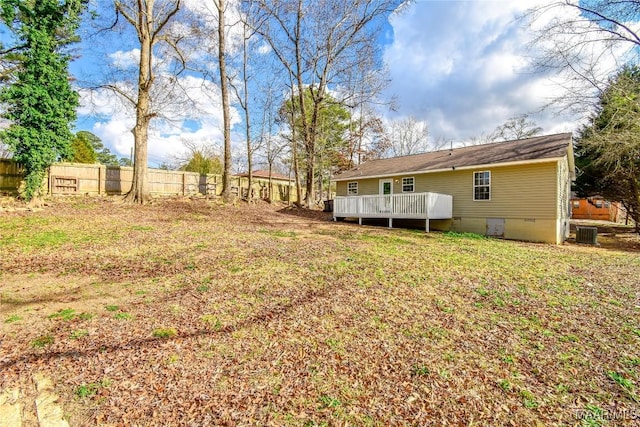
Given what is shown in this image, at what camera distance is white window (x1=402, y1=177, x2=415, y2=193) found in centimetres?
1517

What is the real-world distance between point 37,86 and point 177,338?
13.8m

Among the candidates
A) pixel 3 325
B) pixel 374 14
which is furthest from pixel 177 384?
pixel 374 14

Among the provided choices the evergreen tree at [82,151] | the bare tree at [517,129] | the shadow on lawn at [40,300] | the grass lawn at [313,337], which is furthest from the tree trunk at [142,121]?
the bare tree at [517,129]

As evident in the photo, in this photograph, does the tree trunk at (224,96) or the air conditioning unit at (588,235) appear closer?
the air conditioning unit at (588,235)

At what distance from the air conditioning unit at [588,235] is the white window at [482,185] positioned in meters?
3.97

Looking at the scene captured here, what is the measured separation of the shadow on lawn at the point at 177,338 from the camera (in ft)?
8.87

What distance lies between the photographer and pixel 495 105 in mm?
22547

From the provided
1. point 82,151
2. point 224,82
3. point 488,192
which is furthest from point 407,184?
point 82,151

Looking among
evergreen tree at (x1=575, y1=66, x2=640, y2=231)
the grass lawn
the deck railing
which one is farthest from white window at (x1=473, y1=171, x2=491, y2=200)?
the grass lawn

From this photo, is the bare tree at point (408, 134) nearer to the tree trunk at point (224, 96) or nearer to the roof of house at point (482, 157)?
the roof of house at point (482, 157)

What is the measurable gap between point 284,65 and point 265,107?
306 cm

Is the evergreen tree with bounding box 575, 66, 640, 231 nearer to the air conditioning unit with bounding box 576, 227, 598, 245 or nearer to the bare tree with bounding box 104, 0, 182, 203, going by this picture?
the air conditioning unit with bounding box 576, 227, 598, 245

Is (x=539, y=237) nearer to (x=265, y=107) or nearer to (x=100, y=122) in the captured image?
(x=265, y=107)

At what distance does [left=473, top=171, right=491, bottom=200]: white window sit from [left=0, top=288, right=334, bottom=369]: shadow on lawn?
11.0 meters
